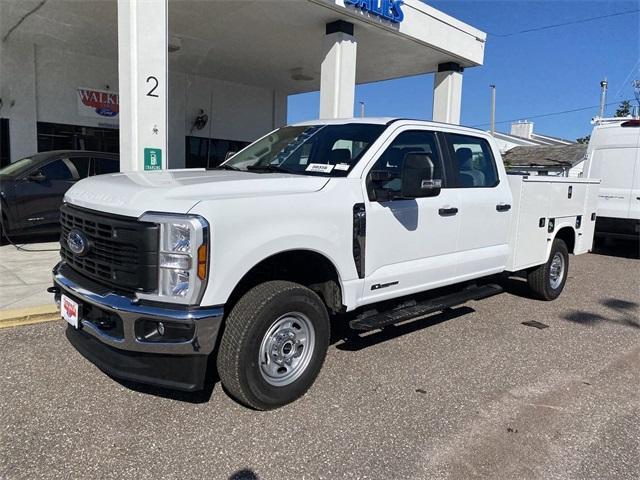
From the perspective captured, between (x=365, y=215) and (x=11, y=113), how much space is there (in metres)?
12.2

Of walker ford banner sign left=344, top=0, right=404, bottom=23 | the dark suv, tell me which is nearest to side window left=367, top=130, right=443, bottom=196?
walker ford banner sign left=344, top=0, right=404, bottom=23

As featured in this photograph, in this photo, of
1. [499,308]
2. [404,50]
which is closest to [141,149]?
[499,308]

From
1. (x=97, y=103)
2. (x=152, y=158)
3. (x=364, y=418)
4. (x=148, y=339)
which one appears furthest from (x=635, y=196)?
(x=97, y=103)

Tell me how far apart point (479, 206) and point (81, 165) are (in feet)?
24.1

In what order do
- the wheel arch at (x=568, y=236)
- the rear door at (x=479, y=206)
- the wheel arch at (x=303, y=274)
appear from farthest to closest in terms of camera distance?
the wheel arch at (x=568, y=236) < the rear door at (x=479, y=206) < the wheel arch at (x=303, y=274)

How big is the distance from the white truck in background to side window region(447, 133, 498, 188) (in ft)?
21.6

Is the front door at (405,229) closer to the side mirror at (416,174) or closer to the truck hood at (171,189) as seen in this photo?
the side mirror at (416,174)

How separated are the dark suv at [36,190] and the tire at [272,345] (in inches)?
265

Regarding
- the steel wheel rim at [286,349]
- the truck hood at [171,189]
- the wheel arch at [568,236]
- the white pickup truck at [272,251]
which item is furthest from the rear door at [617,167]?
the steel wheel rim at [286,349]

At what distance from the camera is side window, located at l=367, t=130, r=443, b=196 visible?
3.95 metres

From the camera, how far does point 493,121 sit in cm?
4319

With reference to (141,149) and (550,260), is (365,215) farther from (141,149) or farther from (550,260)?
(141,149)

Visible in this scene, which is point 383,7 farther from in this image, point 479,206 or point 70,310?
point 70,310

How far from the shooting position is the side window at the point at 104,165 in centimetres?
948
